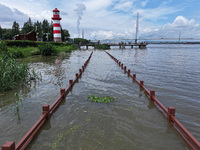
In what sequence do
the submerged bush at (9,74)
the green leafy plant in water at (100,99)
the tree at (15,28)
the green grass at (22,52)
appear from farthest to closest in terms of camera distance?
the tree at (15,28) → the green grass at (22,52) → the submerged bush at (9,74) → the green leafy plant in water at (100,99)

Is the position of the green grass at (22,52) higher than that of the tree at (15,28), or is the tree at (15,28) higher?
the tree at (15,28)

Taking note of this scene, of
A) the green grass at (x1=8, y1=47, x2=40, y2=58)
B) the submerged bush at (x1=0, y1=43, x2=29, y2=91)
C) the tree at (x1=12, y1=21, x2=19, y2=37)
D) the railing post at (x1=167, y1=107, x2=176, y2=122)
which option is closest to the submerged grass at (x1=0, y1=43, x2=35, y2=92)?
the submerged bush at (x1=0, y1=43, x2=29, y2=91)

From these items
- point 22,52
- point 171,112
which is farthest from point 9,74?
point 22,52

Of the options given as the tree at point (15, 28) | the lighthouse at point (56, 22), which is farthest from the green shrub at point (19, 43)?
the tree at point (15, 28)

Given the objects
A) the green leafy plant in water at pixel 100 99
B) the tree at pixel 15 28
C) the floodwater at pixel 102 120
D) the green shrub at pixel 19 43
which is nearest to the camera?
the floodwater at pixel 102 120

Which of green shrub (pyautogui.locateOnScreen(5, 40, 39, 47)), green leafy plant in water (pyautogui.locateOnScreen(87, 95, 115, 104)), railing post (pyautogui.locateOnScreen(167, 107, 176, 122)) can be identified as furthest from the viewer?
green shrub (pyautogui.locateOnScreen(5, 40, 39, 47))

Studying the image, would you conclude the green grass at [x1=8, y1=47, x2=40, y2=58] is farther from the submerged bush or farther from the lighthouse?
the lighthouse

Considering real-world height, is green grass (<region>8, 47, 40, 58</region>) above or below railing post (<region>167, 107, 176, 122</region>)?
above

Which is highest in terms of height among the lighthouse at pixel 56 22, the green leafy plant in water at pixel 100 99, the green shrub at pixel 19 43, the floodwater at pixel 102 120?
the lighthouse at pixel 56 22

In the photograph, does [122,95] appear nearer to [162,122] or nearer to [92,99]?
[92,99]

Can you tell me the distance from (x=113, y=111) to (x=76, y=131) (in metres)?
1.89

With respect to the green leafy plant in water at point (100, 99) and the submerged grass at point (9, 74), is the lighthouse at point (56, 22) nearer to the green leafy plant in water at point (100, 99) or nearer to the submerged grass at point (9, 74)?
the submerged grass at point (9, 74)

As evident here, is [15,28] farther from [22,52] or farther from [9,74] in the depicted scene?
[9,74]

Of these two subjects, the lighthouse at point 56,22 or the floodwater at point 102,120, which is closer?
the floodwater at point 102,120
